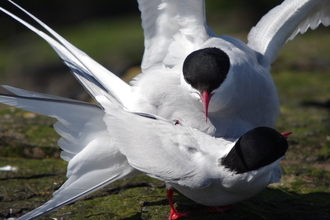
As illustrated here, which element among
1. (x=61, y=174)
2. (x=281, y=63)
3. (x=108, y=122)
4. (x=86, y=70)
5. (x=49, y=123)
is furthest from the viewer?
(x=281, y=63)

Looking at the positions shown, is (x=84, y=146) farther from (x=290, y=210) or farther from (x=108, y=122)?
(x=290, y=210)

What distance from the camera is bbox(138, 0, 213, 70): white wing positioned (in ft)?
11.1

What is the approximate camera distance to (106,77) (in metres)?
3.39

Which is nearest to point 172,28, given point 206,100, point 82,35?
point 206,100

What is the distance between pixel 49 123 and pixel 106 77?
55.6 inches

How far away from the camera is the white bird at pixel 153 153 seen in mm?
2492

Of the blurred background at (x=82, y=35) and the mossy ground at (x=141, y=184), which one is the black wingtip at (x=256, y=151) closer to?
the mossy ground at (x=141, y=184)

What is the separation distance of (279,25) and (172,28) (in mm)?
990

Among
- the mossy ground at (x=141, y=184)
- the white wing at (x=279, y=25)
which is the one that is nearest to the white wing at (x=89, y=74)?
the mossy ground at (x=141, y=184)

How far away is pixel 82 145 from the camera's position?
10.2 ft

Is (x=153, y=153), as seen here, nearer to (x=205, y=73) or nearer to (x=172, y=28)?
(x=205, y=73)

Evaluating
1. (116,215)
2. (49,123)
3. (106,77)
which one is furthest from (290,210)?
(49,123)

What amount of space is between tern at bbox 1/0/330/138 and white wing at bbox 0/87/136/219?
185 mm

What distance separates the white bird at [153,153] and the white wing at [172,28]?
86 centimetres
